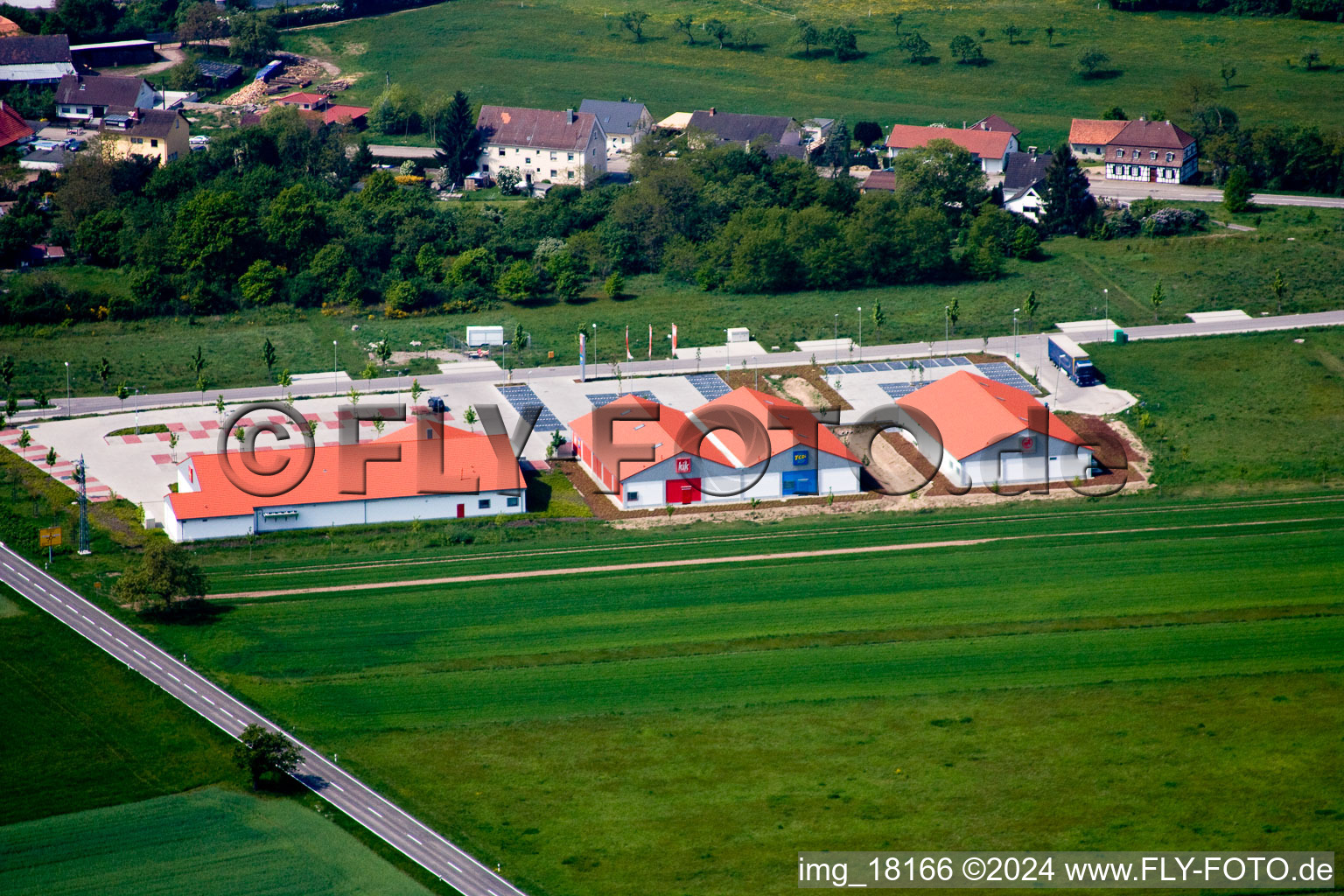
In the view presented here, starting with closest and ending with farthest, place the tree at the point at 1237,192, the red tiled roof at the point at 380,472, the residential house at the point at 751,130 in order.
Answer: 1. the red tiled roof at the point at 380,472
2. the tree at the point at 1237,192
3. the residential house at the point at 751,130

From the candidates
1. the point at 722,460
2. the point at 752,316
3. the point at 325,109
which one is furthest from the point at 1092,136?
the point at 722,460

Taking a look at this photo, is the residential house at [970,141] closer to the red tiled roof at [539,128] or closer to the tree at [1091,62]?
the tree at [1091,62]

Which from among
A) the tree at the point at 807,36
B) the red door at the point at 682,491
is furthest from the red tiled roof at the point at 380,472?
the tree at the point at 807,36

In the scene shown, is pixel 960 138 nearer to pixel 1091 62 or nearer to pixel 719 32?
pixel 1091 62

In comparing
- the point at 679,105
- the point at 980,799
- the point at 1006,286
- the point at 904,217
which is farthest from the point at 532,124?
the point at 980,799

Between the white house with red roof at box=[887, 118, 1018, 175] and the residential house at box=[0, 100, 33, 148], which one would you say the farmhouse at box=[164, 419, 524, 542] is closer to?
the residential house at box=[0, 100, 33, 148]
